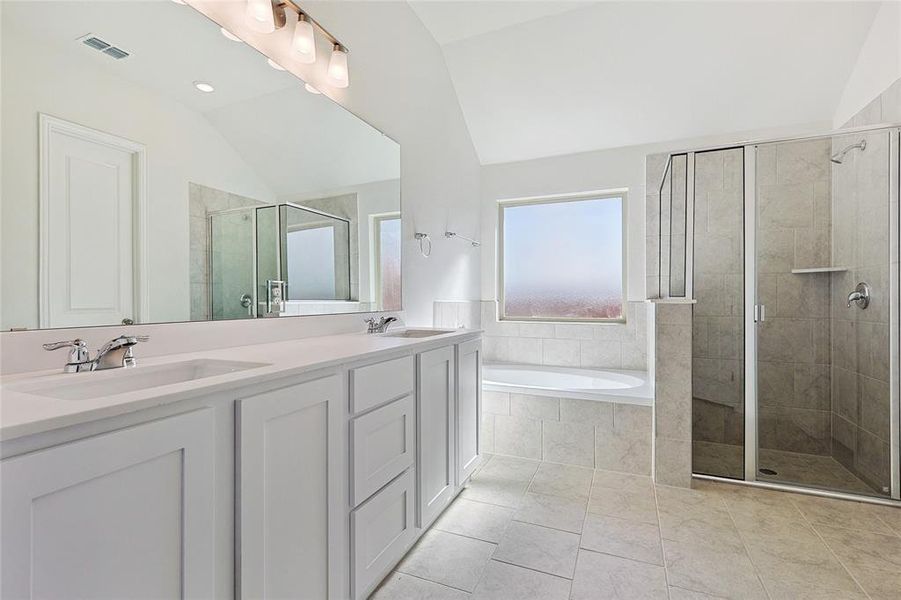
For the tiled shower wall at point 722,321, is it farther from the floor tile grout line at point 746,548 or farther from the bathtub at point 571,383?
the floor tile grout line at point 746,548

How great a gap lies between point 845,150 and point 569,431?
2222 millimetres

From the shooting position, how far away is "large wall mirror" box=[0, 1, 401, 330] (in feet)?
3.39

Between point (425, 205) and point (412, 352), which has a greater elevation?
point (425, 205)

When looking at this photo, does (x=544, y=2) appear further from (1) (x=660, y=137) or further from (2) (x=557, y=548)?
(2) (x=557, y=548)

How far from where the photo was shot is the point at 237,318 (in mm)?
1588

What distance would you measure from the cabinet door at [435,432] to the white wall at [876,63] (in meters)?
2.83

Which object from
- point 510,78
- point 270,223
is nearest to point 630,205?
point 510,78

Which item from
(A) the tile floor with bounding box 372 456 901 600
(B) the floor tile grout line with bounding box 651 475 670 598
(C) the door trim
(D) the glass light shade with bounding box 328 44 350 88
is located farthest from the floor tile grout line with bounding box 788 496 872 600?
(D) the glass light shade with bounding box 328 44 350 88

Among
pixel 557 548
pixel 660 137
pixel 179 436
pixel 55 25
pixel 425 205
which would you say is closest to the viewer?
pixel 179 436

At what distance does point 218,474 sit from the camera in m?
0.90

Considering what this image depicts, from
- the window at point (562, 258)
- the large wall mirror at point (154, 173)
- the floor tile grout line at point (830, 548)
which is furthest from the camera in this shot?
the window at point (562, 258)

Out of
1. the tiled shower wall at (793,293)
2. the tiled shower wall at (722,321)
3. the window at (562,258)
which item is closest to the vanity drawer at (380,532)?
the tiled shower wall at (722,321)

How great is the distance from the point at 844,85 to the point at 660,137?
3.50ft

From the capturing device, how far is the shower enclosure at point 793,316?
2.28m
